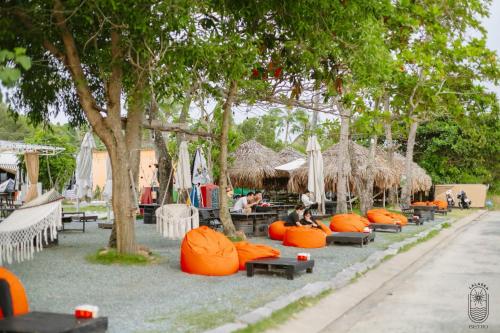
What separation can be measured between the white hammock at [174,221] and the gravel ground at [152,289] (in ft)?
1.33

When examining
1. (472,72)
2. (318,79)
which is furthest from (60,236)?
(472,72)

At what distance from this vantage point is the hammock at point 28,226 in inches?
320

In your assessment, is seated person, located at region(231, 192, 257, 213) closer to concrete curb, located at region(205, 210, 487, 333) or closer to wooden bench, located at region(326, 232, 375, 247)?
wooden bench, located at region(326, 232, 375, 247)

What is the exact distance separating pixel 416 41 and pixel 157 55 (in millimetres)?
7340

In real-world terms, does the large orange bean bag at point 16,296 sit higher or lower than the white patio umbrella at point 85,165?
lower

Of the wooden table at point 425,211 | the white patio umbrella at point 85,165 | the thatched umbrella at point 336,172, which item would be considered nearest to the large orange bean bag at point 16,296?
the white patio umbrella at point 85,165

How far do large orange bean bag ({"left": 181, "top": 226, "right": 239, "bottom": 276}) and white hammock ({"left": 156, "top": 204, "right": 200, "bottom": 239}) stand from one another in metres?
1.66

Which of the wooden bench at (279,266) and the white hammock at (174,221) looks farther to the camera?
the white hammock at (174,221)

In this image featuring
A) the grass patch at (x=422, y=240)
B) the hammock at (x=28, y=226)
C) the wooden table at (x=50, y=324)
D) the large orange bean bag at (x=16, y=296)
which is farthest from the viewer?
the grass patch at (x=422, y=240)

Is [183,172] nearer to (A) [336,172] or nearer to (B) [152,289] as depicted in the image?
(B) [152,289]

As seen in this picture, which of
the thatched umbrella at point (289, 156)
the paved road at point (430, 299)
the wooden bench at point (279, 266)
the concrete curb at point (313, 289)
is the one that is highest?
the thatched umbrella at point (289, 156)

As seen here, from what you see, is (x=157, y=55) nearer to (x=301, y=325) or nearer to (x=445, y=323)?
(x=301, y=325)

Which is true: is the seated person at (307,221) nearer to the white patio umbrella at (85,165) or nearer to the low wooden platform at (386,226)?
the low wooden platform at (386,226)

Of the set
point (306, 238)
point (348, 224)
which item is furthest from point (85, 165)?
point (348, 224)
